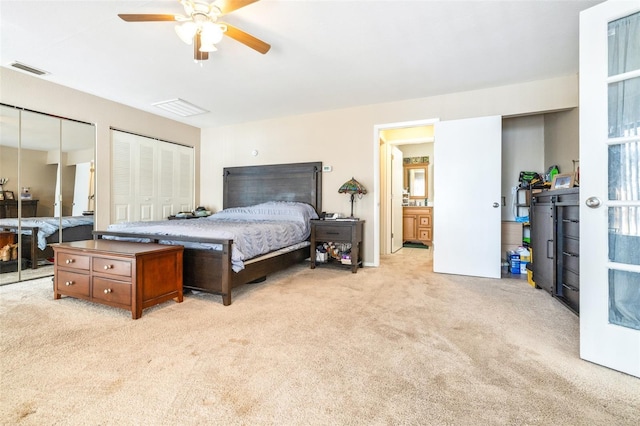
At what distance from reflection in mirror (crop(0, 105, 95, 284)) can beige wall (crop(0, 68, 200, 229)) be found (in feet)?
0.33

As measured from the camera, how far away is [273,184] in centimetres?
507

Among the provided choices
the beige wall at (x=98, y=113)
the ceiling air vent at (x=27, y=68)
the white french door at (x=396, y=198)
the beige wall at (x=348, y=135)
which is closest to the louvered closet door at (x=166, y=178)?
the beige wall at (x=98, y=113)

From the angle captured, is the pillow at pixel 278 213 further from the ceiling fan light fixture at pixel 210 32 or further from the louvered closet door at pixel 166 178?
the ceiling fan light fixture at pixel 210 32

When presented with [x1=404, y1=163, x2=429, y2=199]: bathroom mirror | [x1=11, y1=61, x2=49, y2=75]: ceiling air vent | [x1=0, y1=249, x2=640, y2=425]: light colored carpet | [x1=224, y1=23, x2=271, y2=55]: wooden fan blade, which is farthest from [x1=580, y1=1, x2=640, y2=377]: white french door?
[x1=404, y1=163, x2=429, y2=199]: bathroom mirror

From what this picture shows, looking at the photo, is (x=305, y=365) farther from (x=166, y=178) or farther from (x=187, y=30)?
(x=166, y=178)

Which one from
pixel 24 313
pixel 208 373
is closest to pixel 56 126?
pixel 24 313

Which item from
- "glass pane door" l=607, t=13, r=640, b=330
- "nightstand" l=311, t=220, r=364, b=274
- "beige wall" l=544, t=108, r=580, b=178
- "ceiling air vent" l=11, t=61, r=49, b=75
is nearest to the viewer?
"glass pane door" l=607, t=13, r=640, b=330

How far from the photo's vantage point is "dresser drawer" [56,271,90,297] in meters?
2.58

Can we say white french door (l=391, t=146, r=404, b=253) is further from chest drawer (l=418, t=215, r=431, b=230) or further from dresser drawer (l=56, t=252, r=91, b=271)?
dresser drawer (l=56, t=252, r=91, b=271)

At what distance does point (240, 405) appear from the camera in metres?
1.33

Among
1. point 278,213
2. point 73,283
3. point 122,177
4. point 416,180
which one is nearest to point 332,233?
point 278,213

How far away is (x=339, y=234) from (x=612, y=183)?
2.80m

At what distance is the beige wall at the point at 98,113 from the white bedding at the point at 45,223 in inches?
10.7

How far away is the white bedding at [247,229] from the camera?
2783 millimetres
